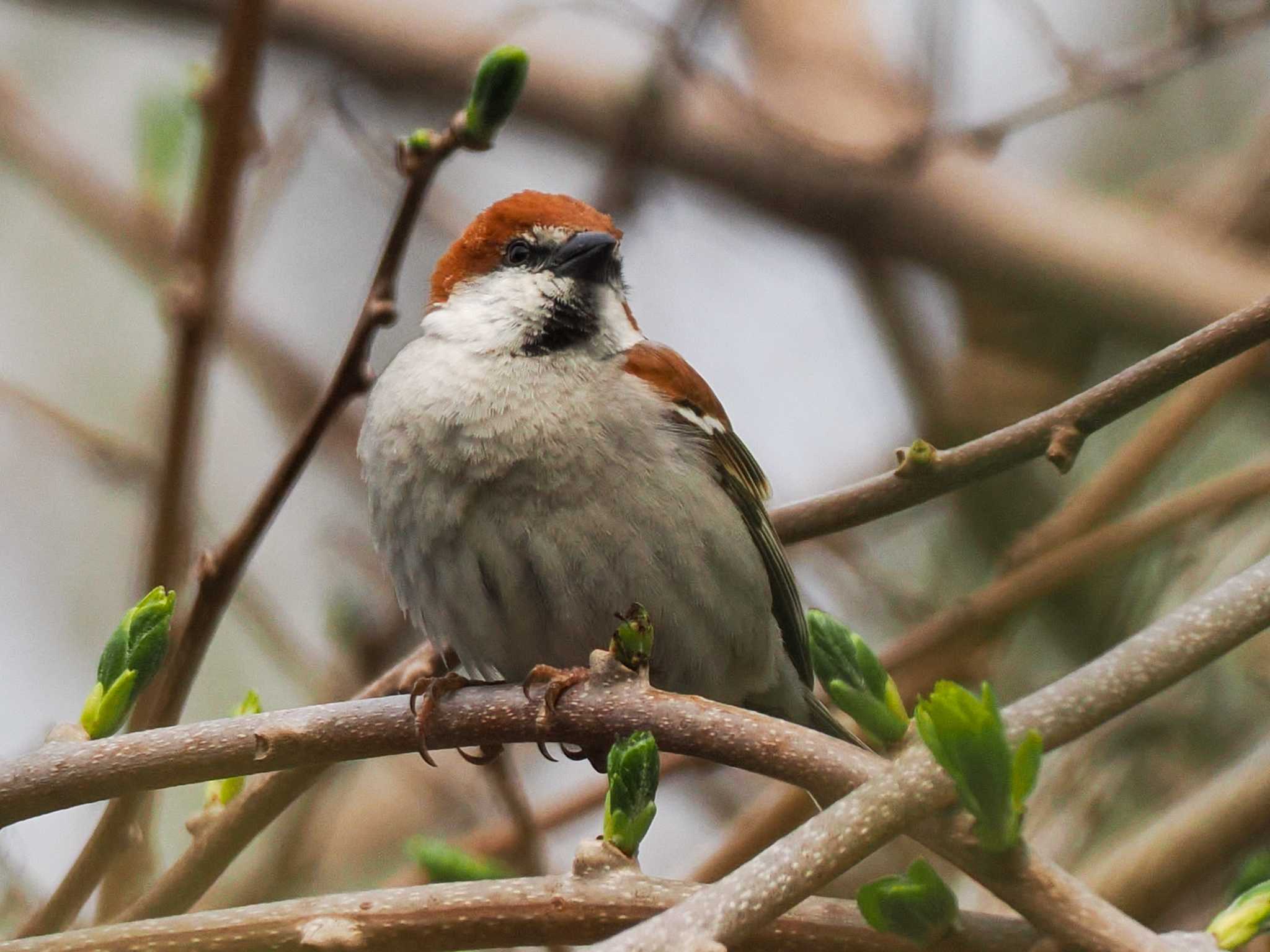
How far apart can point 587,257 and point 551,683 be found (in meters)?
1.79

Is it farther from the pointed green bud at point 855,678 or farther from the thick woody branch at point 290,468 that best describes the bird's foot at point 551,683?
the thick woody branch at point 290,468

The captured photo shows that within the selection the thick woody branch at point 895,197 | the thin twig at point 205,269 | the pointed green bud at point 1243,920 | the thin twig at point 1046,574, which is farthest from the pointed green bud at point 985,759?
the thick woody branch at point 895,197

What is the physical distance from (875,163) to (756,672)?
2.38 m

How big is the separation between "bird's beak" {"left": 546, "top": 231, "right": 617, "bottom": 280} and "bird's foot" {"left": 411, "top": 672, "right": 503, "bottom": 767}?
4.45 ft

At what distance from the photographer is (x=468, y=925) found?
5.98 ft

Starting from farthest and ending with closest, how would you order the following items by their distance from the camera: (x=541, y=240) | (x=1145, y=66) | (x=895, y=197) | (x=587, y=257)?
(x=895, y=197), (x=1145, y=66), (x=541, y=240), (x=587, y=257)

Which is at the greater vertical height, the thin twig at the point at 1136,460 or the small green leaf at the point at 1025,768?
the thin twig at the point at 1136,460

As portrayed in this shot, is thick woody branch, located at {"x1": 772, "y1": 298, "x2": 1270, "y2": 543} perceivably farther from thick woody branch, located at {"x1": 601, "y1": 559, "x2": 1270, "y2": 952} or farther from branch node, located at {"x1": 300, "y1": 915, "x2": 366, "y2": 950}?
branch node, located at {"x1": 300, "y1": 915, "x2": 366, "y2": 950}

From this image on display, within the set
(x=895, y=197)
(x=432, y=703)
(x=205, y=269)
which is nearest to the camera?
(x=432, y=703)

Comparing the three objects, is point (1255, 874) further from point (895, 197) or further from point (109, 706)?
point (895, 197)

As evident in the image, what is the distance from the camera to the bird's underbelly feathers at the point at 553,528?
124 inches

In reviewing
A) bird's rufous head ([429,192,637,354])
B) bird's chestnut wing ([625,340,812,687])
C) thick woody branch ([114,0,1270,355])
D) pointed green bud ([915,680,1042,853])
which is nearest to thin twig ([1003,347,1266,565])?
thick woody branch ([114,0,1270,355])

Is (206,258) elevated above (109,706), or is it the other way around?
(206,258)

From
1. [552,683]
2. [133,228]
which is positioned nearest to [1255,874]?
[552,683]
